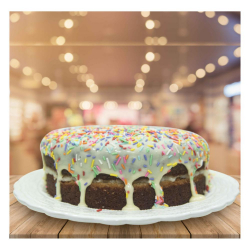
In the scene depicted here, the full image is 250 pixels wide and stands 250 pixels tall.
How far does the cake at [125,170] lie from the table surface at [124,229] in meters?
0.25

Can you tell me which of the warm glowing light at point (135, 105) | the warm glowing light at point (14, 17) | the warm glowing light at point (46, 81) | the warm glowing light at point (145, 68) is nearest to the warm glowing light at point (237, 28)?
the warm glowing light at point (145, 68)

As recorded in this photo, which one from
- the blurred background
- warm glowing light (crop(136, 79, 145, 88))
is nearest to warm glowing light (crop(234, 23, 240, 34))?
the blurred background

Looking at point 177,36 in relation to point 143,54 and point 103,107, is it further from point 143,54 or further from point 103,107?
point 103,107

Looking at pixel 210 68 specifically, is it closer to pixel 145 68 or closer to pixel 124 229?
pixel 145 68

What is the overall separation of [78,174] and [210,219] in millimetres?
989

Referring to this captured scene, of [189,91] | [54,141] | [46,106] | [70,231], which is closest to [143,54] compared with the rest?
[189,91]

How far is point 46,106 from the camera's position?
3.00 metres

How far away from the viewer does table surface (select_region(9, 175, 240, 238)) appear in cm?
145

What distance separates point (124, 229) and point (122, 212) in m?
0.17

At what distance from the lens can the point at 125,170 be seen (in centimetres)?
175

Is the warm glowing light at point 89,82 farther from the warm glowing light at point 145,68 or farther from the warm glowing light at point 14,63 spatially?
the warm glowing light at point 14,63

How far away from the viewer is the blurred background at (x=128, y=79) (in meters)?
2.74

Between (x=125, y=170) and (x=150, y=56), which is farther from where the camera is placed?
(x=150, y=56)

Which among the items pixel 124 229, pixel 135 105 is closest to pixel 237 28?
pixel 135 105
